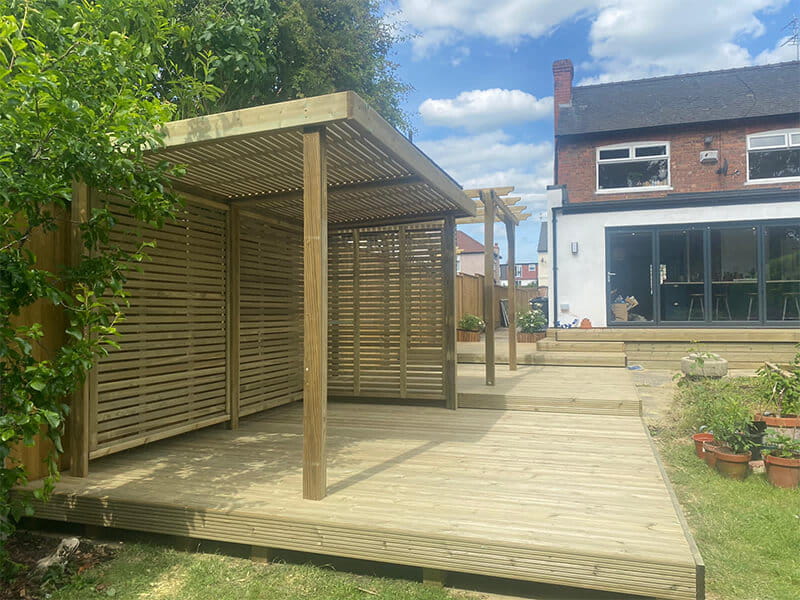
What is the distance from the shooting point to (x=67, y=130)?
2477 millimetres

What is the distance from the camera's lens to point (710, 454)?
4395 mm

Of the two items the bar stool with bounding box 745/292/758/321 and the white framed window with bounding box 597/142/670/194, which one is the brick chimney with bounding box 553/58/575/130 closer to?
Answer: the white framed window with bounding box 597/142/670/194

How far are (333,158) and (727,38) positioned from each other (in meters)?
14.9

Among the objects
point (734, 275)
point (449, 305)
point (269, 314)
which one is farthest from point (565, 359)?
point (269, 314)

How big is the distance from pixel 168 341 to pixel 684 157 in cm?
1189

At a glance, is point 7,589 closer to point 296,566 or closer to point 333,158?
point 296,566

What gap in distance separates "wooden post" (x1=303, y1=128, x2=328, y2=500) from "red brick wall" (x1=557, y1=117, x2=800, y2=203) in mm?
10751

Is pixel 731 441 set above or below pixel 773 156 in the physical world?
below

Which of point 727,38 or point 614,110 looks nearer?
point 614,110

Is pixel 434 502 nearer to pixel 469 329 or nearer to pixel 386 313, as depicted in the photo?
pixel 386 313

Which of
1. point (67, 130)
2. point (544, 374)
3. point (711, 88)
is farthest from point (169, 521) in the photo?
point (711, 88)

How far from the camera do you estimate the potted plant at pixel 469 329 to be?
13.2 m

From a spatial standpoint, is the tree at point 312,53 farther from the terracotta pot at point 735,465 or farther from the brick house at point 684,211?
the terracotta pot at point 735,465

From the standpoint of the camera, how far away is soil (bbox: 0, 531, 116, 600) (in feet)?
8.38
